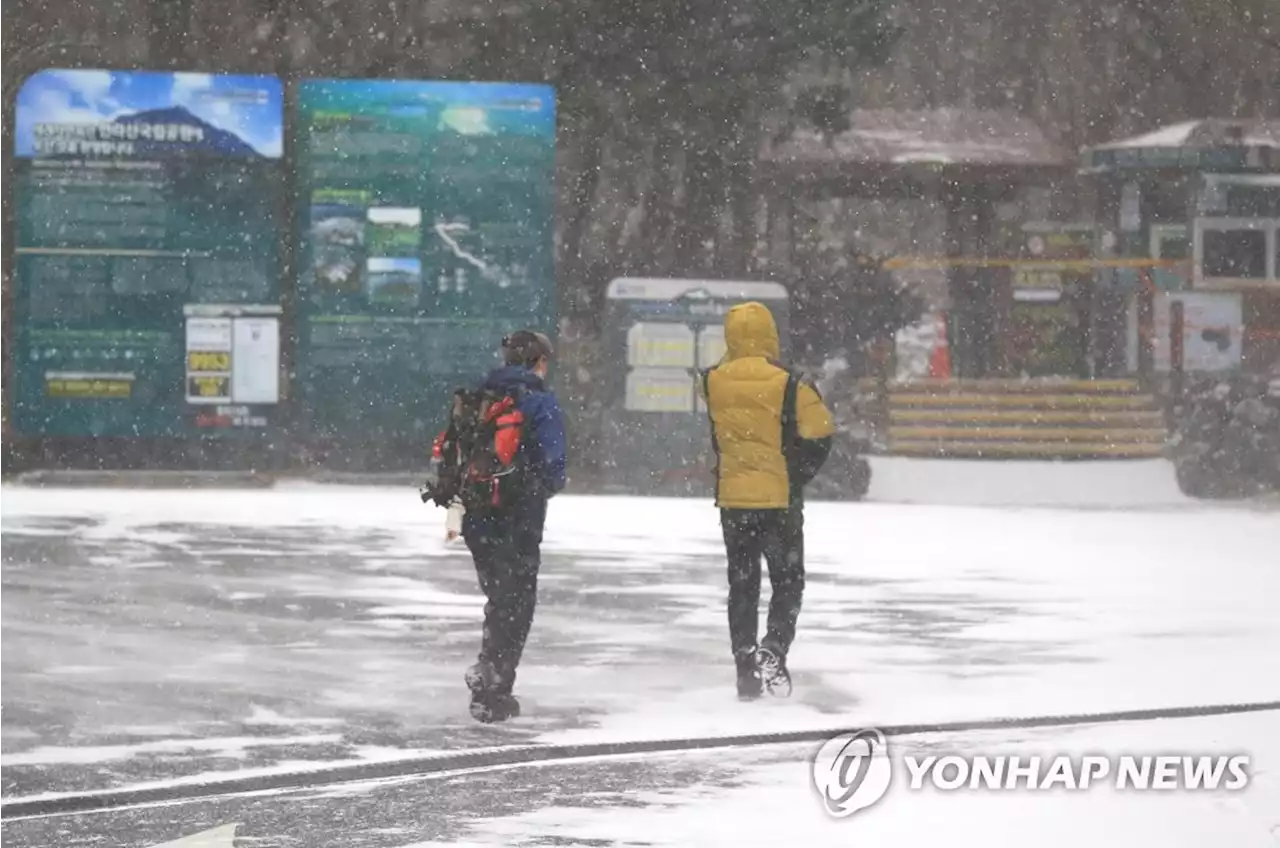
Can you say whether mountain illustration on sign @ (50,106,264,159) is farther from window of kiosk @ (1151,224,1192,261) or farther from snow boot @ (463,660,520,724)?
snow boot @ (463,660,520,724)

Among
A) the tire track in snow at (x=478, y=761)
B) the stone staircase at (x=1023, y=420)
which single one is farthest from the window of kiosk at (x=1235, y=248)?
the tire track in snow at (x=478, y=761)

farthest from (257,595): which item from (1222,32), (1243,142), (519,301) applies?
(1222,32)

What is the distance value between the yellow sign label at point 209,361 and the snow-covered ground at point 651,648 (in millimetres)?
3009

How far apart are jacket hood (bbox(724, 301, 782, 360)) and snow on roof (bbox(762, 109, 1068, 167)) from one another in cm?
1943

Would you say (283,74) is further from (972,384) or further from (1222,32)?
(1222,32)

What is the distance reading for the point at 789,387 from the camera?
37.2ft

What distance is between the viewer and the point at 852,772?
31.4ft

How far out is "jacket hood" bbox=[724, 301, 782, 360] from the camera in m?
11.4

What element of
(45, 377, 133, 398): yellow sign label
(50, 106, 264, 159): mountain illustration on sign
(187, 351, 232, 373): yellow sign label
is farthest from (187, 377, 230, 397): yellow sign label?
(50, 106, 264, 159): mountain illustration on sign

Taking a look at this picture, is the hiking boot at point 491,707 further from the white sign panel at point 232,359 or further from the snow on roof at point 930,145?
the snow on roof at point 930,145

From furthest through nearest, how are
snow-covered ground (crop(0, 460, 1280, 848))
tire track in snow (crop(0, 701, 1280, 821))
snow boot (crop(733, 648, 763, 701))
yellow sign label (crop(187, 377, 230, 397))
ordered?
yellow sign label (crop(187, 377, 230, 397))
snow boot (crop(733, 648, 763, 701))
snow-covered ground (crop(0, 460, 1280, 848))
tire track in snow (crop(0, 701, 1280, 821))

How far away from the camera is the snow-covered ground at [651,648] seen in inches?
351

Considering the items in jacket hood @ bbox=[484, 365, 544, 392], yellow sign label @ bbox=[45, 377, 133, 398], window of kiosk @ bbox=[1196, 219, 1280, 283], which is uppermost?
window of kiosk @ bbox=[1196, 219, 1280, 283]

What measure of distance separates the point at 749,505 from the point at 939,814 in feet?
9.04
